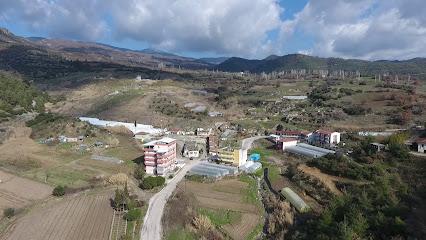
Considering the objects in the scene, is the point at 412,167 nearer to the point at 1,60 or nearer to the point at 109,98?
the point at 109,98

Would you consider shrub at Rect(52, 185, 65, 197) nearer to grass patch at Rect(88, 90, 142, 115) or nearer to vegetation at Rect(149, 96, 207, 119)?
vegetation at Rect(149, 96, 207, 119)

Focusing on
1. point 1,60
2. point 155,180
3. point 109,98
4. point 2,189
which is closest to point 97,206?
point 155,180

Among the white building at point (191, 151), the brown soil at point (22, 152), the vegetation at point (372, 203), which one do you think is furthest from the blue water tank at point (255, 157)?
the brown soil at point (22, 152)

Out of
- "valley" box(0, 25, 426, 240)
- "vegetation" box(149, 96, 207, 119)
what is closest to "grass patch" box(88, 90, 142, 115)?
"valley" box(0, 25, 426, 240)

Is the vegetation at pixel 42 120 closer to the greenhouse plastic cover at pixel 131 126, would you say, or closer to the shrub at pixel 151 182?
the greenhouse plastic cover at pixel 131 126

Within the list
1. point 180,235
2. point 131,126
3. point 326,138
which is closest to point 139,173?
point 180,235

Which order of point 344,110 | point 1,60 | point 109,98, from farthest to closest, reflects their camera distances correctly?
point 1,60 < point 109,98 < point 344,110
